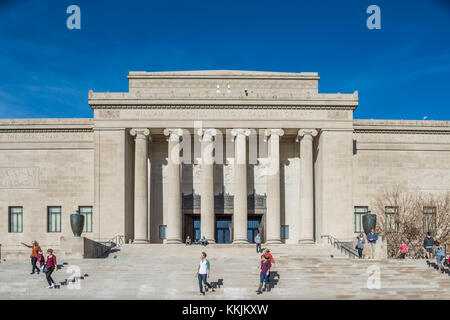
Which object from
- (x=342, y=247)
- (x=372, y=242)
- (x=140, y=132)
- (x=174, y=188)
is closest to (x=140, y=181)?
(x=174, y=188)

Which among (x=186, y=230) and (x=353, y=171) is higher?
(x=353, y=171)

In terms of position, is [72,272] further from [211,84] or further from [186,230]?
[211,84]

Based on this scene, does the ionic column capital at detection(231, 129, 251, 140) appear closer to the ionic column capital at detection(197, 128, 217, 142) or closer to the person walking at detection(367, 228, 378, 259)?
the ionic column capital at detection(197, 128, 217, 142)

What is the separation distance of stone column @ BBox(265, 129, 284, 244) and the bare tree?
726cm

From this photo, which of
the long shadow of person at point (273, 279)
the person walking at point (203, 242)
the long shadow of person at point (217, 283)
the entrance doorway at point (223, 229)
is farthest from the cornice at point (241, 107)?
the long shadow of person at point (217, 283)

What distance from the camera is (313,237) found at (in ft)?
163

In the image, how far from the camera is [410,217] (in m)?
48.3

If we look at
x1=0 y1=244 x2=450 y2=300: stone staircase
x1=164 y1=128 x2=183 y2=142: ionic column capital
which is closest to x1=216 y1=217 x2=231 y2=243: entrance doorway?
x1=164 y1=128 x2=183 y2=142: ionic column capital

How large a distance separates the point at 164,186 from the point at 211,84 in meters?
8.29

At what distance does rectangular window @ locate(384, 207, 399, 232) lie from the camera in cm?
4832

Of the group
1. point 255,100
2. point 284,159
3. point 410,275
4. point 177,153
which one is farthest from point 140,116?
point 410,275

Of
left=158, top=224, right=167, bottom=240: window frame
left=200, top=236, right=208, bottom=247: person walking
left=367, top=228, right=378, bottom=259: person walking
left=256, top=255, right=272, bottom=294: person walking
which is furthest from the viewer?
left=158, top=224, right=167, bottom=240: window frame

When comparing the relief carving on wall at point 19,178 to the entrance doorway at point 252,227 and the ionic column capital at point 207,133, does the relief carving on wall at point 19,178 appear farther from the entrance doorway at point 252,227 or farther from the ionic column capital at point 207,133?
the entrance doorway at point 252,227
